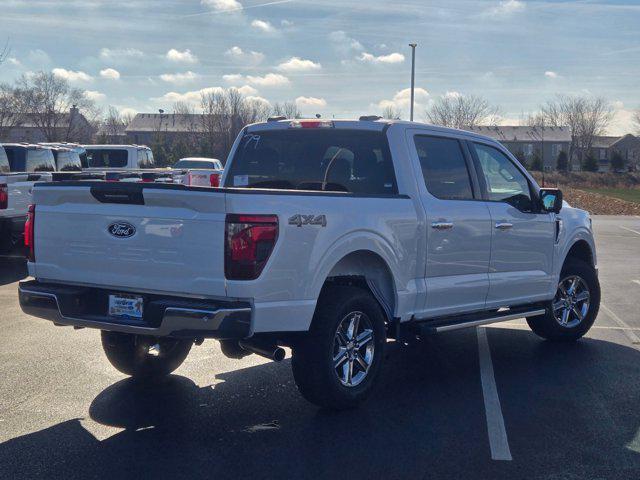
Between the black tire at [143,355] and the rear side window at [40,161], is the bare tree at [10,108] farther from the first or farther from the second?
the black tire at [143,355]

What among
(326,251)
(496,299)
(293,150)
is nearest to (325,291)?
(326,251)

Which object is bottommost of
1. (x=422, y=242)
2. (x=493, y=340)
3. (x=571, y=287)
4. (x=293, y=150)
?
(x=493, y=340)

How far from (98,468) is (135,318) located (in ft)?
3.33

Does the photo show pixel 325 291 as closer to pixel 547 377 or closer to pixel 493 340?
pixel 547 377

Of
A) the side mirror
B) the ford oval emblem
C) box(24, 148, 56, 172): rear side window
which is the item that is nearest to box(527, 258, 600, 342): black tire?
the side mirror

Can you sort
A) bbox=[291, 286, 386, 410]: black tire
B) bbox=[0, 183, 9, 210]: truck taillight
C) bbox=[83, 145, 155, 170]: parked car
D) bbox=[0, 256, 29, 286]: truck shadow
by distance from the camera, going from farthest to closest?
1. bbox=[83, 145, 155, 170]: parked car
2. bbox=[0, 183, 9, 210]: truck taillight
3. bbox=[0, 256, 29, 286]: truck shadow
4. bbox=[291, 286, 386, 410]: black tire

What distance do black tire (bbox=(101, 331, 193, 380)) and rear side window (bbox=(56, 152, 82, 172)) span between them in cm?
1364

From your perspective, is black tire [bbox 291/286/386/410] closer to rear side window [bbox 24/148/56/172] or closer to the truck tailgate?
the truck tailgate

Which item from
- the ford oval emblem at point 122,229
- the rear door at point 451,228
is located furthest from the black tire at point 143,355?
the rear door at point 451,228

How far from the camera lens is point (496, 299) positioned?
734 cm

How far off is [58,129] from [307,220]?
75321 millimetres

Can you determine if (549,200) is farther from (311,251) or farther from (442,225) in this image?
(311,251)

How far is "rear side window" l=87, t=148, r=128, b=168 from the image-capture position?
2694 cm

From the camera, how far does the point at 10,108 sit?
6266 cm
